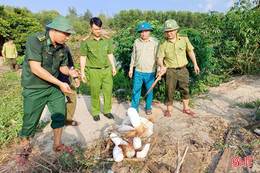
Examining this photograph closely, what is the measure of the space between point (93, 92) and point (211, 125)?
2475 mm

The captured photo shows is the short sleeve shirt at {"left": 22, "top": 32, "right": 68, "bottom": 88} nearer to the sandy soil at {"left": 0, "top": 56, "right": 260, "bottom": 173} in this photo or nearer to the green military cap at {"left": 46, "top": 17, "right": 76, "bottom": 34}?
the green military cap at {"left": 46, "top": 17, "right": 76, "bottom": 34}

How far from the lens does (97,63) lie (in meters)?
3.37

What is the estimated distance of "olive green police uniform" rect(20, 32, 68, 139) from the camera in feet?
6.81

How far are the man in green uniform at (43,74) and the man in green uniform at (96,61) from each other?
0.87 m

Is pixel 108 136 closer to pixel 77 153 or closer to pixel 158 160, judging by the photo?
pixel 77 153

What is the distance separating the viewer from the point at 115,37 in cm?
451

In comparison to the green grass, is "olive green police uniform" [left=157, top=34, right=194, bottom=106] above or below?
above

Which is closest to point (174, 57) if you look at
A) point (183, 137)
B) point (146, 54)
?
point (146, 54)

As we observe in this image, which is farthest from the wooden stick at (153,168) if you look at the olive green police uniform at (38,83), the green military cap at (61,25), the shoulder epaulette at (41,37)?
the shoulder epaulette at (41,37)

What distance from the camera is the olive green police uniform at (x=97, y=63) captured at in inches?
130

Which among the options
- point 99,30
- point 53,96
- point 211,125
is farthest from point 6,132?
point 211,125

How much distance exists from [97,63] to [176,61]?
5.34 feet

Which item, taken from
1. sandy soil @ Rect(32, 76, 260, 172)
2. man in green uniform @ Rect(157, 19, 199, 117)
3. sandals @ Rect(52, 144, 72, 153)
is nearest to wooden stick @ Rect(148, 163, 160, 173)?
sandy soil @ Rect(32, 76, 260, 172)

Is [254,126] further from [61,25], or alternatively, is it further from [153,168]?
[61,25]
